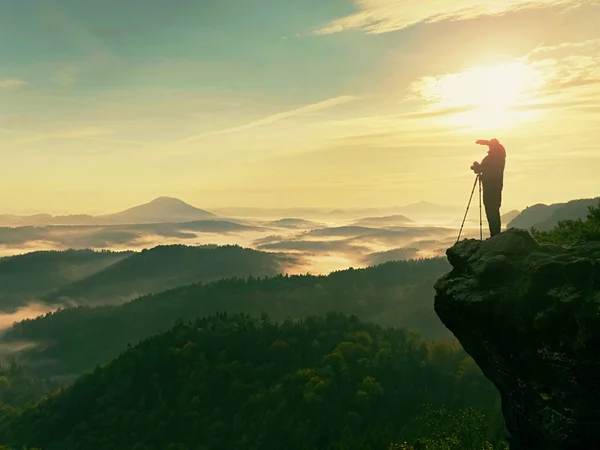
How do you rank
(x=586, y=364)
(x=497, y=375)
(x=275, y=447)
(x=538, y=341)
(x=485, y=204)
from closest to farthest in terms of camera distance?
1. (x=586, y=364)
2. (x=538, y=341)
3. (x=497, y=375)
4. (x=485, y=204)
5. (x=275, y=447)

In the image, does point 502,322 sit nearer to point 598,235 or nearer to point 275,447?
point 598,235

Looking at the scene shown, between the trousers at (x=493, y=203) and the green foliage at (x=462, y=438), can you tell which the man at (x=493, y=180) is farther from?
the green foliage at (x=462, y=438)

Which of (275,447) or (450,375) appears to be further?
(450,375)

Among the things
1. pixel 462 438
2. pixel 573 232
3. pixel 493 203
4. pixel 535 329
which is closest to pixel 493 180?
pixel 493 203

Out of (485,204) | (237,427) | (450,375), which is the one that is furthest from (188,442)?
(485,204)

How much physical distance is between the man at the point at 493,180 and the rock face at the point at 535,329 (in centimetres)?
315

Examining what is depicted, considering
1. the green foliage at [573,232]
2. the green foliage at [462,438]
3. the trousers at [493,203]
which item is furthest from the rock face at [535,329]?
the green foliage at [462,438]

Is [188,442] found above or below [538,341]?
below

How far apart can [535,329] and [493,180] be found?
9.60 m

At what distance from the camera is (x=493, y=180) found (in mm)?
27656

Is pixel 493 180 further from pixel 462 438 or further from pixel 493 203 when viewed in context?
pixel 462 438

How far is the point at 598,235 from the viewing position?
2394cm

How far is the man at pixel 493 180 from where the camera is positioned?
27.5m

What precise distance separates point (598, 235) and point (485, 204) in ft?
17.6
